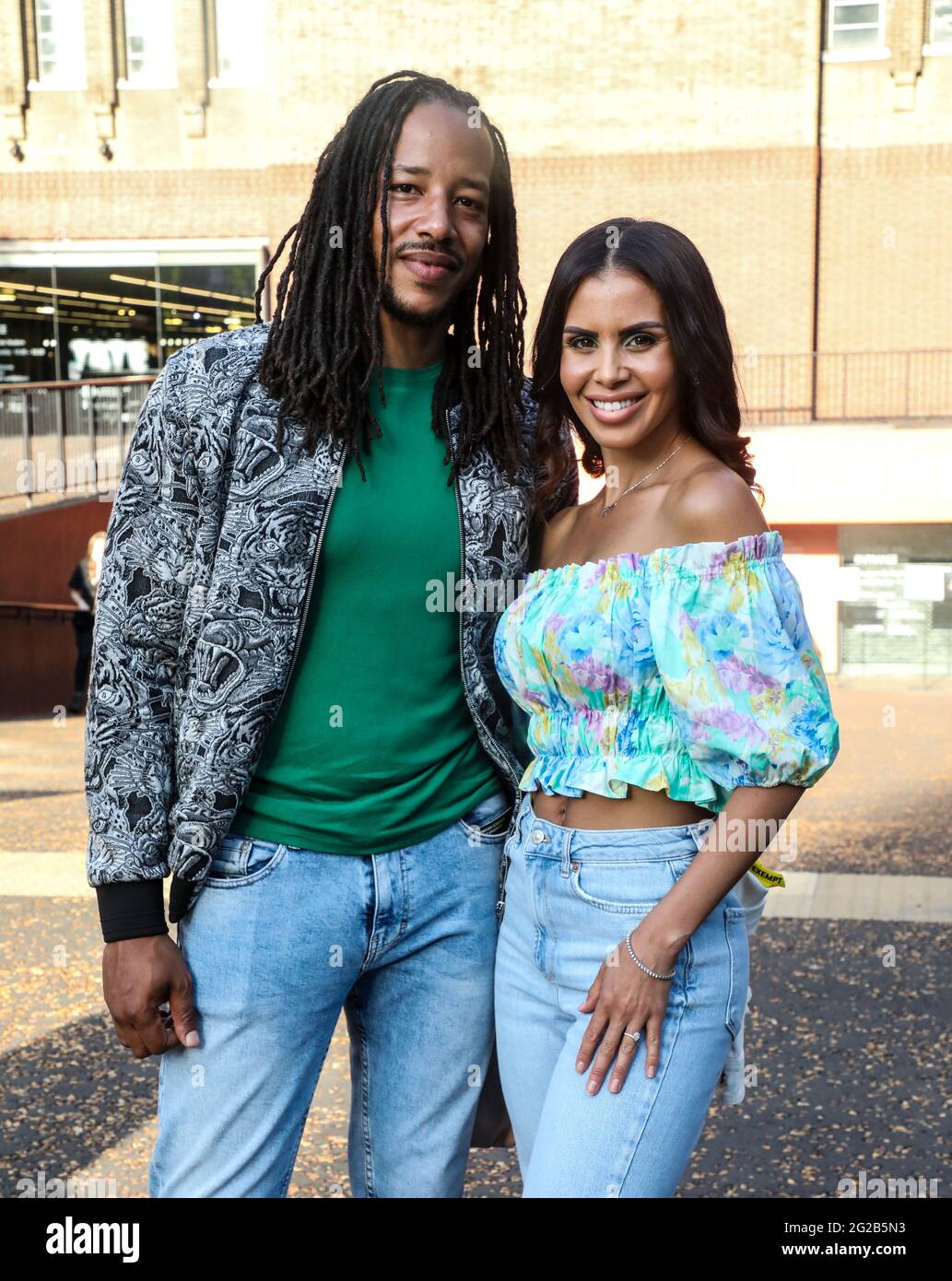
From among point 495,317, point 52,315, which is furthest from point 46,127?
point 495,317

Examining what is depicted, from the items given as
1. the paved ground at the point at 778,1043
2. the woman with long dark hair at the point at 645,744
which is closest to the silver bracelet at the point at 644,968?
the woman with long dark hair at the point at 645,744

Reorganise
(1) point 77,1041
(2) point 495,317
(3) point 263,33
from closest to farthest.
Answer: (2) point 495,317 < (1) point 77,1041 < (3) point 263,33

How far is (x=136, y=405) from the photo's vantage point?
20.7 metres

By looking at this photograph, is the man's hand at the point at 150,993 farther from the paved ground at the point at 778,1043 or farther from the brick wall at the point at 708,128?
the brick wall at the point at 708,128

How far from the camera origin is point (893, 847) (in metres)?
8.62

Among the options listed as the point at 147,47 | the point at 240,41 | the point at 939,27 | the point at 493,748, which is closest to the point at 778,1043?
the point at 493,748

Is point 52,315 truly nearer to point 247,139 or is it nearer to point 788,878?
point 247,139

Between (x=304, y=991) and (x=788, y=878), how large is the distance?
19.1ft

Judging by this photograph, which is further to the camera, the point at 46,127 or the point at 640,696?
the point at 46,127

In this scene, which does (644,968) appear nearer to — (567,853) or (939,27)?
(567,853)

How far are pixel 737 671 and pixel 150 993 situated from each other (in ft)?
3.44

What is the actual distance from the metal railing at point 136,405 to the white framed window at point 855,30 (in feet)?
14.9

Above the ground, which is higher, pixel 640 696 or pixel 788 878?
pixel 640 696

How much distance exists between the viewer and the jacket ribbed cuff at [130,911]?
2295 mm
